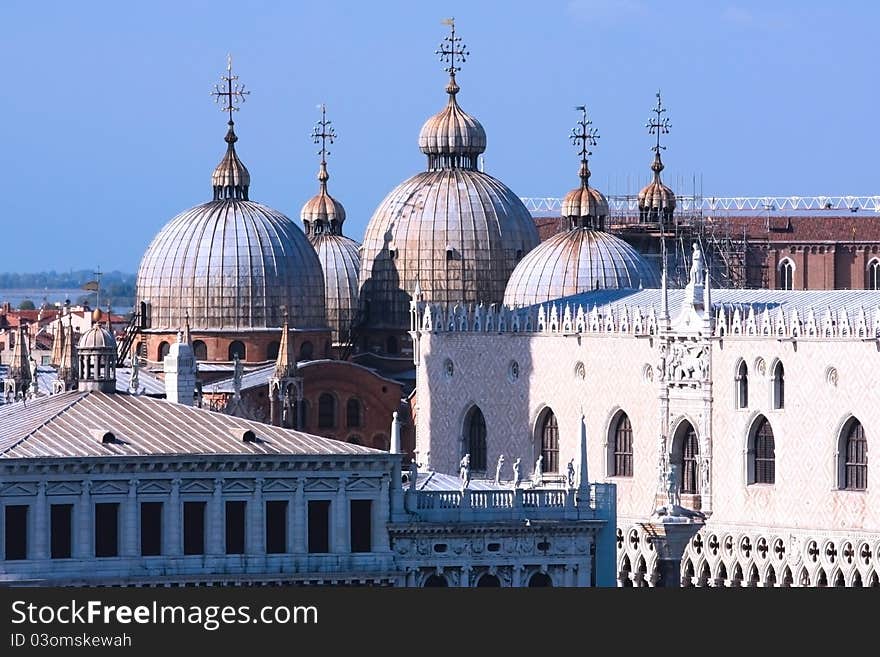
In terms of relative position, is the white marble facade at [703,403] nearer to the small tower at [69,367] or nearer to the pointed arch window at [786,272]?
the small tower at [69,367]

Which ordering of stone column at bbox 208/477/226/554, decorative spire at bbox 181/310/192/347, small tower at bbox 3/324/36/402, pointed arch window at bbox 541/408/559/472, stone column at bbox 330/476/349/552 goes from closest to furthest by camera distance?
stone column at bbox 208/477/226/554
stone column at bbox 330/476/349/552
pointed arch window at bbox 541/408/559/472
small tower at bbox 3/324/36/402
decorative spire at bbox 181/310/192/347

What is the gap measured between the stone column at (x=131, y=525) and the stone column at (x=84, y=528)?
0.74 metres

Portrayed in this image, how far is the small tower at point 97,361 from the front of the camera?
94.9 metres

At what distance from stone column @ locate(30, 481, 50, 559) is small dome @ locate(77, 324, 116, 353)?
917cm

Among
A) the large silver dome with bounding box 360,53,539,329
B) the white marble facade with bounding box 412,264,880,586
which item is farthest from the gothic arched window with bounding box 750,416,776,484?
the large silver dome with bounding box 360,53,539,329

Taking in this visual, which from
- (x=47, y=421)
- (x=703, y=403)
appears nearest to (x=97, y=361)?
(x=47, y=421)

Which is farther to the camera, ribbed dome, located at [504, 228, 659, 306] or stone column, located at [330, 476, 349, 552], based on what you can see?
ribbed dome, located at [504, 228, 659, 306]

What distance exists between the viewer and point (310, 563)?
90.4 meters

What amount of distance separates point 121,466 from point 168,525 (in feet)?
4.92

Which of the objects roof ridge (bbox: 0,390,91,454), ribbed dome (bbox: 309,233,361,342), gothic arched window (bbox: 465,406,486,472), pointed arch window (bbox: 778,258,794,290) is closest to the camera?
roof ridge (bbox: 0,390,91,454)

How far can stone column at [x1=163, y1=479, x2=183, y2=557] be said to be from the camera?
8925 centimetres

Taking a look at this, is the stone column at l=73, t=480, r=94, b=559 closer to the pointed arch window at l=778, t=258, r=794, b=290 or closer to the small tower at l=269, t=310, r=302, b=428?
the small tower at l=269, t=310, r=302, b=428

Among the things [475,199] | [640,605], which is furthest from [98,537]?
[475,199]

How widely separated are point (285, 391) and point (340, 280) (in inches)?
574
